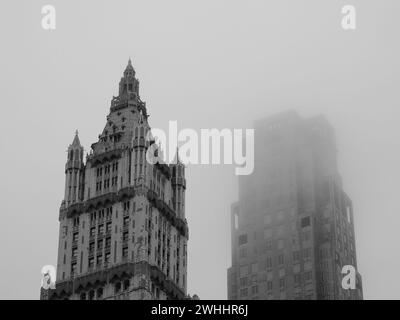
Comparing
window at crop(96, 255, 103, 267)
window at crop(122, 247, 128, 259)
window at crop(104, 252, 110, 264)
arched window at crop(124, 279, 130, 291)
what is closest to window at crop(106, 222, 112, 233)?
window at crop(104, 252, 110, 264)

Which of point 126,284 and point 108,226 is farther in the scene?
point 108,226

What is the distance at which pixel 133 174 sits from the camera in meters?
198

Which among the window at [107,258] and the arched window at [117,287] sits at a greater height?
the window at [107,258]

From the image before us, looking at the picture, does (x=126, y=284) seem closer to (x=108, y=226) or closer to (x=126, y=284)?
(x=126, y=284)

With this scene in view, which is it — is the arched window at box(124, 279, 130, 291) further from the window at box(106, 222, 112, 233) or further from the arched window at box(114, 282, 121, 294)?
the window at box(106, 222, 112, 233)

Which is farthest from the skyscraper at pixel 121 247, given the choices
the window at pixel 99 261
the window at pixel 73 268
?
the window at pixel 99 261

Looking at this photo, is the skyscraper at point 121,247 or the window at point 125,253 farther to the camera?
the window at point 125,253

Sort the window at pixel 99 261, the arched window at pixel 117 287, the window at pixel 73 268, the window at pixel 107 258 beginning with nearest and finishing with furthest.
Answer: the arched window at pixel 117 287, the window at pixel 107 258, the window at pixel 99 261, the window at pixel 73 268

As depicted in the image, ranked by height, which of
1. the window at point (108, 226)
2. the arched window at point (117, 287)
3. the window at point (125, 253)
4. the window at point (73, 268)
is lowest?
the arched window at point (117, 287)

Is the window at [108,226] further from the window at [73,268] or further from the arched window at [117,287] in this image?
the arched window at [117,287]

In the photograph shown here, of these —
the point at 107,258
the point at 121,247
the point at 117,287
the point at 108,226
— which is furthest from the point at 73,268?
the point at 117,287
